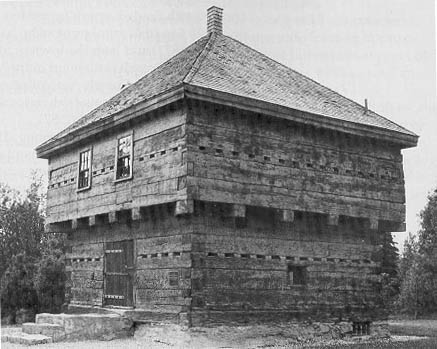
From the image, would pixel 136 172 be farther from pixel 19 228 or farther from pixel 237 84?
pixel 19 228

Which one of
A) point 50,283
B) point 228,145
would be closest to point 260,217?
point 228,145

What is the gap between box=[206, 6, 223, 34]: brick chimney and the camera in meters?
18.3

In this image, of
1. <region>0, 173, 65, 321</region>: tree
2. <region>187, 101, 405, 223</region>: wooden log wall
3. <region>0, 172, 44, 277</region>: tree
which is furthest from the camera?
<region>0, 172, 44, 277</region>: tree

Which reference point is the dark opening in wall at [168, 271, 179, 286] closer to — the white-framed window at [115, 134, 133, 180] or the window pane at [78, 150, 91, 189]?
the white-framed window at [115, 134, 133, 180]

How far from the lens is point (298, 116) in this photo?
15211 millimetres

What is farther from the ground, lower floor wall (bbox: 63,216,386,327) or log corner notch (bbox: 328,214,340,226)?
log corner notch (bbox: 328,214,340,226)

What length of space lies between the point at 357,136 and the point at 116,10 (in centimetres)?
736

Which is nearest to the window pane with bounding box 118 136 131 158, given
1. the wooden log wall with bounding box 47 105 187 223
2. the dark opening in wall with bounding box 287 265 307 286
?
the wooden log wall with bounding box 47 105 187 223

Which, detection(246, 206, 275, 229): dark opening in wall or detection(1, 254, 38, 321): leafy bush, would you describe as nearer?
detection(246, 206, 275, 229): dark opening in wall

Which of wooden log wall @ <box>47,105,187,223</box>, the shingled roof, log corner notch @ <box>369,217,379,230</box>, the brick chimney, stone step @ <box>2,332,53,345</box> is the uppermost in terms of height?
the brick chimney

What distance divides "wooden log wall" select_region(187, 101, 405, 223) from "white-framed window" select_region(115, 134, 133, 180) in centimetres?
238

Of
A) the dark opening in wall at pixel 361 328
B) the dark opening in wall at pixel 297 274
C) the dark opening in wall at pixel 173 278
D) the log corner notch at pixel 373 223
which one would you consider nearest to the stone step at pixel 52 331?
the dark opening in wall at pixel 173 278

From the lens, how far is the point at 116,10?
12227 millimetres

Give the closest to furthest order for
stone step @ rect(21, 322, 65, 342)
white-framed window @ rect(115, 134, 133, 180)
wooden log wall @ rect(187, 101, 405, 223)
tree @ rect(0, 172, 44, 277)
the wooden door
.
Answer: wooden log wall @ rect(187, 101, 405, 223), stone step @ rect(21, 322, 65, 342), white-framed window @ rect(115, 134, 133, 180), the wooden door, tree @ rect(0, 172, 44, 277)
